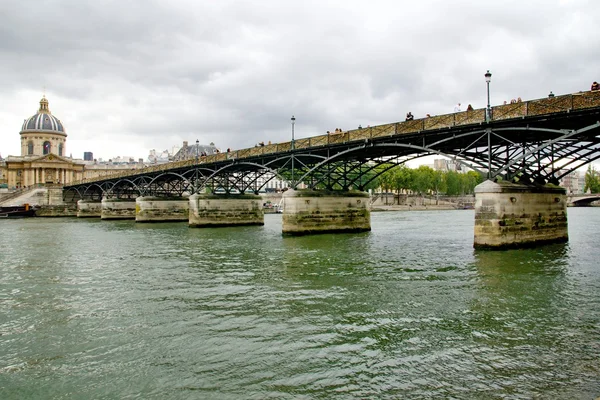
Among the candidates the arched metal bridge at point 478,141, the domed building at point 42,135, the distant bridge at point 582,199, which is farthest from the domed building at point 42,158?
the distant bridge at point 582,199

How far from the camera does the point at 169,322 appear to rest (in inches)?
482

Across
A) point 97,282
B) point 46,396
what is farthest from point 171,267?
point 46,396

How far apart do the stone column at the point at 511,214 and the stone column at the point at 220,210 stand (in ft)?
98.5

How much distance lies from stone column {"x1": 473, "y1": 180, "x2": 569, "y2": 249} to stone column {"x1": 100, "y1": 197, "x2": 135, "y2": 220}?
61.8 m

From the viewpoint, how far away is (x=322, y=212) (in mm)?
37344

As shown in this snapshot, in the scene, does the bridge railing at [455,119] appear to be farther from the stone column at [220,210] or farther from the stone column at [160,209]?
the stone column at [160,209]

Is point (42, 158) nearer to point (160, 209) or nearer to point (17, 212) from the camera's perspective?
point (17, 212)

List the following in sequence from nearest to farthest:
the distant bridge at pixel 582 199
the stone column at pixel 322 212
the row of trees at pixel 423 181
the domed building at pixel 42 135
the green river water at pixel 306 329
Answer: the green river water at pixel 306 329 < the stone column at pixel 322 212 < the distant bridge at pixel 582 199 < the row of trees at pixel 423 181 < the domed building at pixel 42 135

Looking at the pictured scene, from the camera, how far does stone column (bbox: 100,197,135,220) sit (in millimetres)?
74438

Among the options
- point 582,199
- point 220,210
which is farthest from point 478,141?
point 582,199

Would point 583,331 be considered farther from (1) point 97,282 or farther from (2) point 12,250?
(2) point 12,250

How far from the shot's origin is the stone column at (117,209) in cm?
7444

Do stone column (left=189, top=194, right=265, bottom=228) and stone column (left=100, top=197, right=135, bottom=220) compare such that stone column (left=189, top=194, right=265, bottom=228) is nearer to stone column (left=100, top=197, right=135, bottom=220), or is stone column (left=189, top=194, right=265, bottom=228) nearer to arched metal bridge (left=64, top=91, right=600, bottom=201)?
arched metal bridge (left=64, top=91, right=600, bottom=201)

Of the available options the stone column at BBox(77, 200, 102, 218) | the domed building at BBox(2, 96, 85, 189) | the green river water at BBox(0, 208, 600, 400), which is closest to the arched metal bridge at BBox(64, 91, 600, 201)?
the green river water at BBox(0, 208, 600, 400)
